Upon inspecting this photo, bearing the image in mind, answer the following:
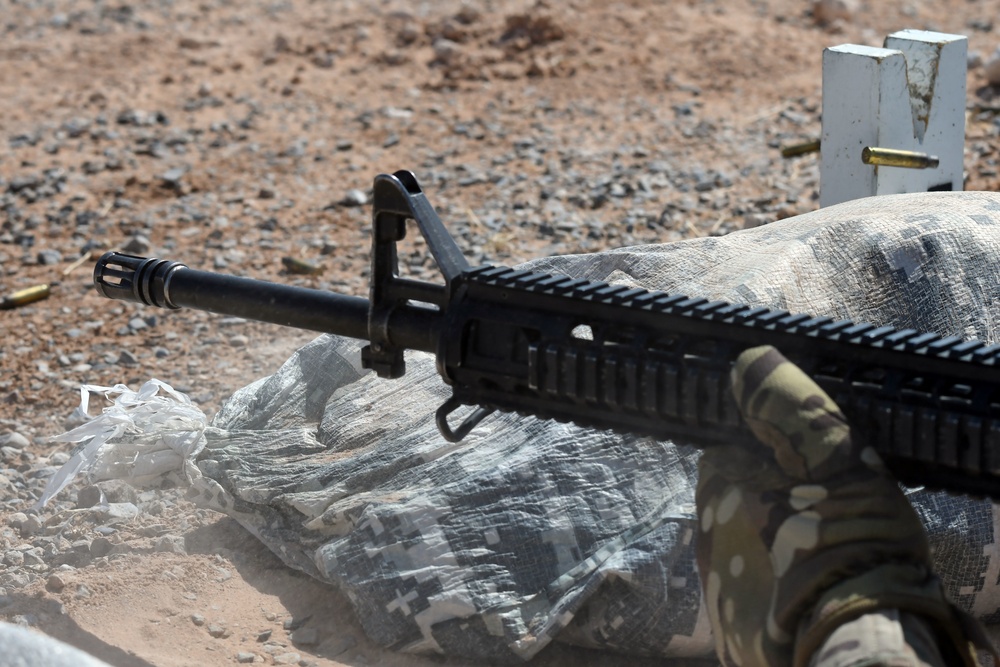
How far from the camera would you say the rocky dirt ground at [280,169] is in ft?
9.79

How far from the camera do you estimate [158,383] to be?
3.45 metres

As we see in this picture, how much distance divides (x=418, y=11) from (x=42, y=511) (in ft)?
18.9

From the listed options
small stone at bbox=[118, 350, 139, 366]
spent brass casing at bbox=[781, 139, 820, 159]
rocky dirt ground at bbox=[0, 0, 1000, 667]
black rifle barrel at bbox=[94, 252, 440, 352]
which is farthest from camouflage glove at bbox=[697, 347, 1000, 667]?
small stone at bbox=[118, 350, 139, 366]

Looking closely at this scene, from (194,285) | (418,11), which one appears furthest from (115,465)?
(418,11)

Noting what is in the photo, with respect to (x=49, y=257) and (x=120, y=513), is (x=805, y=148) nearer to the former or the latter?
(x=120, y=513)

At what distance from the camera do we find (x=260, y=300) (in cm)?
244

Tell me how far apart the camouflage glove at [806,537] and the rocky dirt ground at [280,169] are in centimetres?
92

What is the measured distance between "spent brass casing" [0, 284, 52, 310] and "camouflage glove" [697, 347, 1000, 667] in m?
3.64

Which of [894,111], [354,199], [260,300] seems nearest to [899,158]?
[894,111]

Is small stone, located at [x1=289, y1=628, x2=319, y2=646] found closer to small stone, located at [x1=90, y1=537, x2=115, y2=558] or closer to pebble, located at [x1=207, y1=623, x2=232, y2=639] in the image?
pebble, located at [x1=207, y1=623, x2=232, y2=639]

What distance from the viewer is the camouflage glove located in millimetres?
1635

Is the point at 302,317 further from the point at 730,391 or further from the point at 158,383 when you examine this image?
the point at 158,383

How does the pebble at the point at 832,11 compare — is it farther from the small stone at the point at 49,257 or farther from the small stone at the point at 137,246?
the small stone at the point at 49,257

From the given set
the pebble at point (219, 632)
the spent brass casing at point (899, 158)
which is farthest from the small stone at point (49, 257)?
the spent brass casing at point (899, 158)
